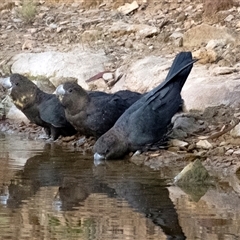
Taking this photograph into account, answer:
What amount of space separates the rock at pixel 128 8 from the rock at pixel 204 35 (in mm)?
2094

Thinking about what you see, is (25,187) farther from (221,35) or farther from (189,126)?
(221,35)

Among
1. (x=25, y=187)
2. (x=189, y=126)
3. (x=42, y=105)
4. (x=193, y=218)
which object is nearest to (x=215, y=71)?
(x=189, y=126)

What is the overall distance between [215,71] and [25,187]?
3.91m

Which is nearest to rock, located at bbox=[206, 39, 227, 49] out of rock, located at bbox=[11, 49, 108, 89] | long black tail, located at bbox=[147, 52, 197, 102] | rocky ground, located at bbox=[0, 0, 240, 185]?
rocky ground, located at bbox=[0, 0, 240, 185]

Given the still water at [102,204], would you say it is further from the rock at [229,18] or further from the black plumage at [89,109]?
the rock at [229,18]

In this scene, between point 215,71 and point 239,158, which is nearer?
point 239,158

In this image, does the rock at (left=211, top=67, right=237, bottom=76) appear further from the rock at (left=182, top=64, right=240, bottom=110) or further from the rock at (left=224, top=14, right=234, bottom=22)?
the rock at (left=224, top=14, right=234, bottom=22)

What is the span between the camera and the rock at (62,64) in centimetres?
1127

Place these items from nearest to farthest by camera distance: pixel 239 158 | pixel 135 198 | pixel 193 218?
pixel 193 218
pixel 135 198
pixel 239 158

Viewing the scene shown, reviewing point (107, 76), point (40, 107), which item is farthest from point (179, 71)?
point (107, 76)

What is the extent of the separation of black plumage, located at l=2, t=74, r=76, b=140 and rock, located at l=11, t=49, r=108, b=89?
1.54 meters

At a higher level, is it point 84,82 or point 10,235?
point 10,235

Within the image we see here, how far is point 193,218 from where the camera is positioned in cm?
587

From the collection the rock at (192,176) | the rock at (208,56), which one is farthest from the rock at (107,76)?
the rock at (192,176)
